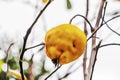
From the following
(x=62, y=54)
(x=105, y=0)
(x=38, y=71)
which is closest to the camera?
(x=62, y=54)

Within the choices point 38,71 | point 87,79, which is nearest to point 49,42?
point 87,79

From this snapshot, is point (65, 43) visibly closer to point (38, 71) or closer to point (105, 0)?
point (105, 0)

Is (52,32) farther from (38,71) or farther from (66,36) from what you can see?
(38,71)

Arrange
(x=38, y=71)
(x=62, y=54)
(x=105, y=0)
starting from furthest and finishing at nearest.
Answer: (x=38, y=71)
(x=105, y=0)
(x=62, y=54)

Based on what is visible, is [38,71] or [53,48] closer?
[53,48]

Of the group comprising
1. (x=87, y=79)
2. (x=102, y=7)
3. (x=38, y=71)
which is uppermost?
(x=102, y=7)

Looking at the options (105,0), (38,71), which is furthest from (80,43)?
(38,71)

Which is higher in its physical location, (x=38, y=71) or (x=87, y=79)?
(x=87, y=79)
